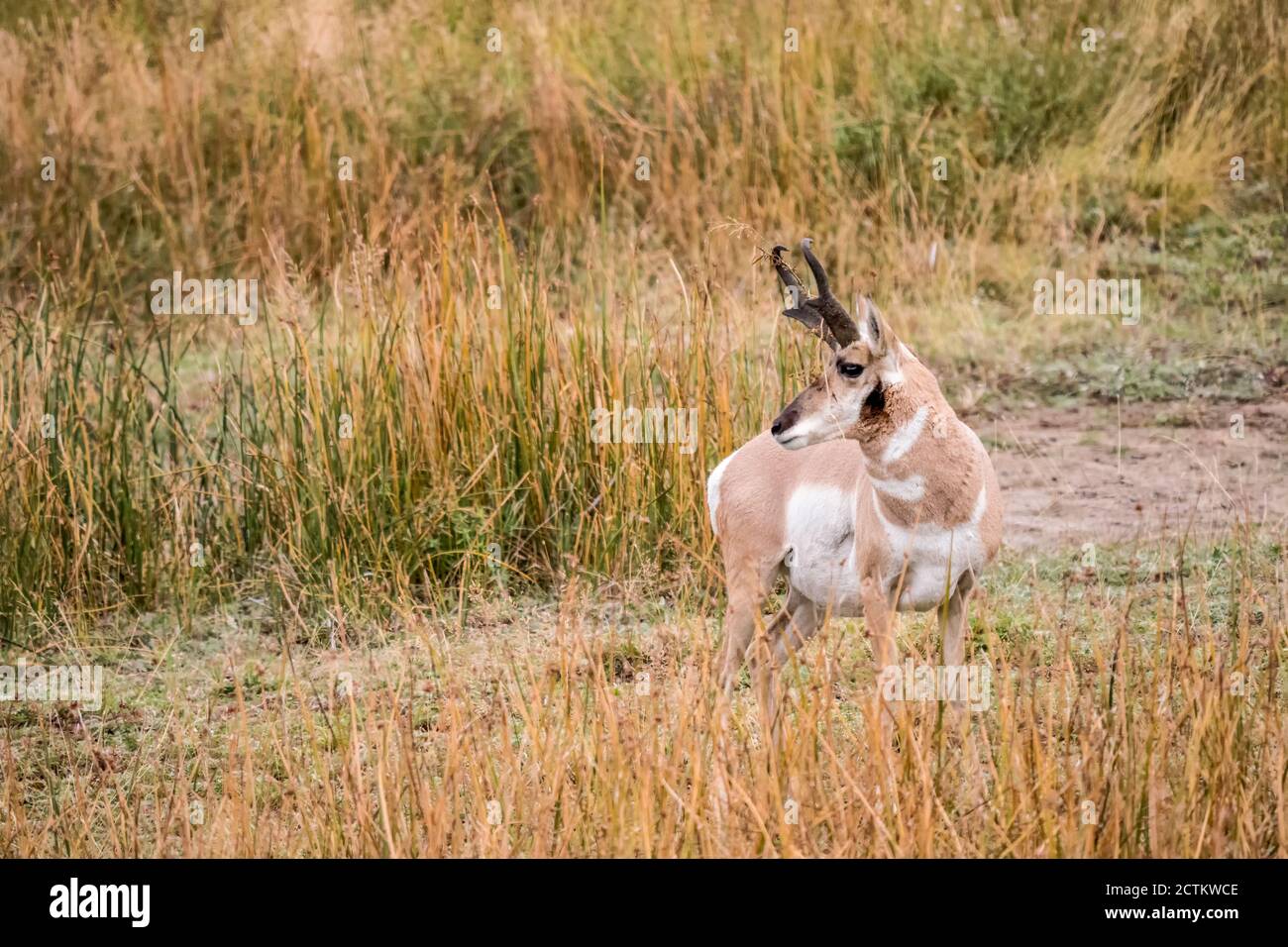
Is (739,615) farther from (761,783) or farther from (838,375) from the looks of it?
(761,783)

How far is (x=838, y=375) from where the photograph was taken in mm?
5363

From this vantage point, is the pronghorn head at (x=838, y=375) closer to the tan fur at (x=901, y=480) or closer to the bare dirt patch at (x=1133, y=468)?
the tan fur at (x=901, y=480)

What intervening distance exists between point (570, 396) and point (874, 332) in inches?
101

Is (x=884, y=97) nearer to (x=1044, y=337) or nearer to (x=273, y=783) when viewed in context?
(x=1044, y=337)

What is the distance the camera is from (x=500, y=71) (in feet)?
44.1

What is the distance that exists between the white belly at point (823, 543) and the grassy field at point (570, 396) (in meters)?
0.34

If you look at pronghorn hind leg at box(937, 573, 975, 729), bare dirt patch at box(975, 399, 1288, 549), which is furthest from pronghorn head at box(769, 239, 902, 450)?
bare dirt patch at box(975, 399, 1288, 549)

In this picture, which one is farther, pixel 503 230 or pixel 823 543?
pixel 503 230

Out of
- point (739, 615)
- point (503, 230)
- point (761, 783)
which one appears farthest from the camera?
point (503, 230)

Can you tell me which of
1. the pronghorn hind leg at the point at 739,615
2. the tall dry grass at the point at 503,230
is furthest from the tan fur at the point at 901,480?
the tall dry grass at the point at 503,230

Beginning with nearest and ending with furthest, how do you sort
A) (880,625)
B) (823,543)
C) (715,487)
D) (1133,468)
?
(880,625) < (823,543) < (715,487) < (1133,468)

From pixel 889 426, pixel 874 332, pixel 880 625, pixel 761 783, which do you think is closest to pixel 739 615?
pixel 880 625

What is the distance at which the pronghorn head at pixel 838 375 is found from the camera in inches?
209
